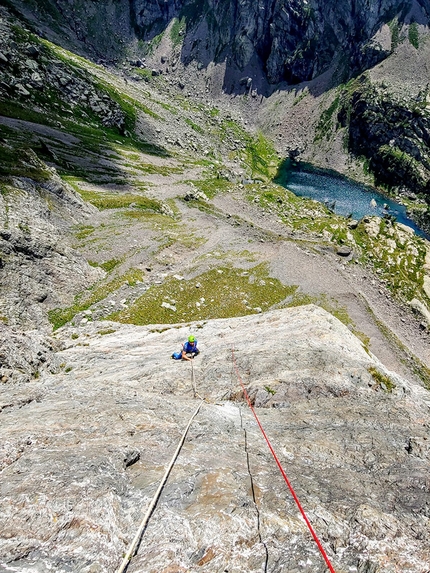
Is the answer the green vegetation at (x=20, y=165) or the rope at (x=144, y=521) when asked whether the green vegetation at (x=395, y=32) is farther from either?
the rope at (x=144, y=521)

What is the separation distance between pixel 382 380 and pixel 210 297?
33.7 m

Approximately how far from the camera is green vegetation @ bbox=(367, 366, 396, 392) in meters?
19.4

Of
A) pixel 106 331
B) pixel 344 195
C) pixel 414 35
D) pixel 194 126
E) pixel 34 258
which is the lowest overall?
pixel 106 331

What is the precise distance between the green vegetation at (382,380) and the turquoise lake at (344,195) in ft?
327

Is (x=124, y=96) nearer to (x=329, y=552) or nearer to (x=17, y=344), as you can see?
(x=17, y=344)

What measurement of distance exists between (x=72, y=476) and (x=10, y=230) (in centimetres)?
3952

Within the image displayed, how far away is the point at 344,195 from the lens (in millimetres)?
138000

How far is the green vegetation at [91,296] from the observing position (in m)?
39.3

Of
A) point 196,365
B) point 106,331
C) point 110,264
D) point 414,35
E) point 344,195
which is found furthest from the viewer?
point 414,35

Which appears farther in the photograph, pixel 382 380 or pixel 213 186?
pixel 213 186

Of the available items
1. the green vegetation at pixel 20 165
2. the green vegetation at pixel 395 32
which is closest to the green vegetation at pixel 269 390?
the green vegetation at pixel 20 165

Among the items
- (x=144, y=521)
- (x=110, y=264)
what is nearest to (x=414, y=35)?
(x=110, y=264)

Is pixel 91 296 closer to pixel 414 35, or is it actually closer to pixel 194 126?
pixel 194 126

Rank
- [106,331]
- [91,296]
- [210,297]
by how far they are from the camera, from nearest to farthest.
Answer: [106,331]
[91,296]
[210,297]
